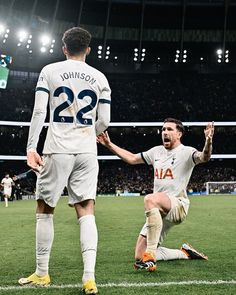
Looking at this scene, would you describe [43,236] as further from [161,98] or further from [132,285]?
[161,98]

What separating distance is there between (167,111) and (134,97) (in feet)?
15.4

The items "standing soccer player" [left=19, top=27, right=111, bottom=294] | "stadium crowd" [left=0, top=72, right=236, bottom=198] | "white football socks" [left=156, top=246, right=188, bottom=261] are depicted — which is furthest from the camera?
"stadium crowd" [left=0, top=72, right=236, bottom=198]

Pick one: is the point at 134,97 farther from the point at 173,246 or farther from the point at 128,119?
the point at 173,246

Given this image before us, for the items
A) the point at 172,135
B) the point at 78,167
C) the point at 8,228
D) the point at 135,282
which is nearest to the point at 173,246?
the point at 172,135

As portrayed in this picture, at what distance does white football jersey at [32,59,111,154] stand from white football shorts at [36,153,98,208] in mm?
75

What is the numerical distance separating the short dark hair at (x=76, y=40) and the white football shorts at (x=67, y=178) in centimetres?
99

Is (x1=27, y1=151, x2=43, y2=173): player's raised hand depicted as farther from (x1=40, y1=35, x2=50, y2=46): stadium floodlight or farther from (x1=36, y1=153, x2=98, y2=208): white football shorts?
(x1=40, y1=35, x2=50, y2=46): stadium floodlight

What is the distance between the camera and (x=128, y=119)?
46.8m

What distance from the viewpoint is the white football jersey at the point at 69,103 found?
3.97 metres

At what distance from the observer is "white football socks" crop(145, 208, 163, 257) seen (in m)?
4.91

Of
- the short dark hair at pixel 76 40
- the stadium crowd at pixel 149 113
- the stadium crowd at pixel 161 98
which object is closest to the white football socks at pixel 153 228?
the short dark hair at pixel 76 40

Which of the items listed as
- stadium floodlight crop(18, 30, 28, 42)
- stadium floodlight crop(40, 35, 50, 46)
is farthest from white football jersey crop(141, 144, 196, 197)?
stadium floodlight crop(40, 35, 50, 46)

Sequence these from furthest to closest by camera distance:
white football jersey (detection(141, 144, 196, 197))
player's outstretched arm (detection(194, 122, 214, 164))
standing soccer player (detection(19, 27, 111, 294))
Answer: white football jersey (detection(141, 144, 196, 197)), player's outstretched arm (detection(194, 122, 214, 164)), standing soccer player (detection(19, 27, 111, 294))

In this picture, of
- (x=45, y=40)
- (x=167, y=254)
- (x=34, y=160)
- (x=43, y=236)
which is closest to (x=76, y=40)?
(x=34, y=160)
